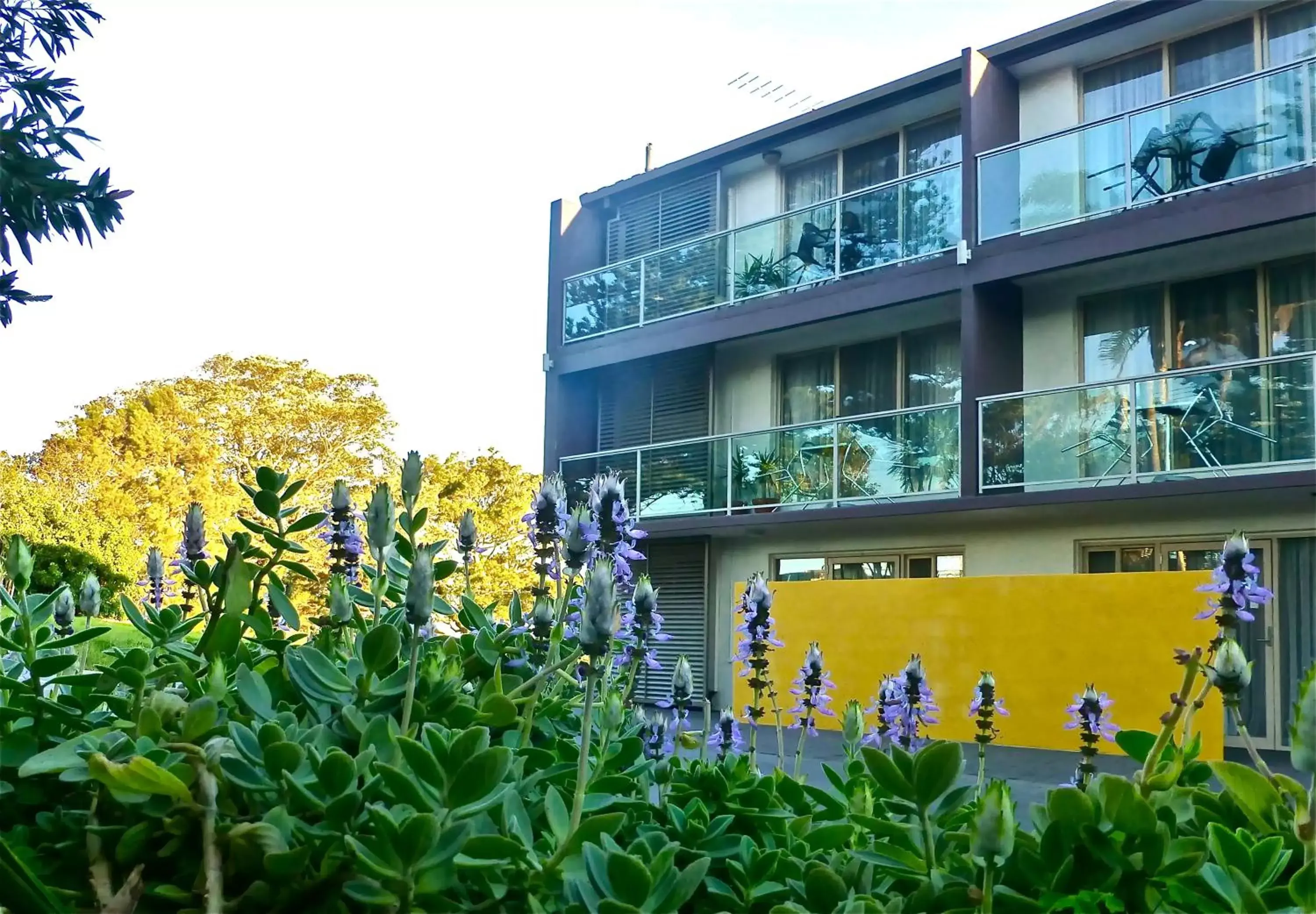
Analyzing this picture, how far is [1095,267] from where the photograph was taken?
1398 centimetres

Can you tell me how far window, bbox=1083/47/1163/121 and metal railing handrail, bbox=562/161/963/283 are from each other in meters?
1.94

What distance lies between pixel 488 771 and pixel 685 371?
1810 centimetres

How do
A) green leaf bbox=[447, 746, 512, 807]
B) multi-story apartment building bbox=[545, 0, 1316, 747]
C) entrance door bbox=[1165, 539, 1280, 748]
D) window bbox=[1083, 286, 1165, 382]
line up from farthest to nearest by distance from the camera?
window bbox=[1083, 286, 1165, 382] < multi-story apartment building bbox=[545, 0, 1316, 747] < entrance door bbox=[1165, 539, 1280, 748] < green leaf bbox=[447, 746, 512, 807]

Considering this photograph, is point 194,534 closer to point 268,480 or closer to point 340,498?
point 340,498

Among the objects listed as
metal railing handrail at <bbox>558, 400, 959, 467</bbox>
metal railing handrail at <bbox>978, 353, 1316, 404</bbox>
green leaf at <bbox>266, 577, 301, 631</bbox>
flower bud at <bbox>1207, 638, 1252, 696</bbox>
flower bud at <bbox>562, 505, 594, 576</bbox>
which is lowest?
flower bud at <bbox>1207, 638, 1252, 696</bbox>

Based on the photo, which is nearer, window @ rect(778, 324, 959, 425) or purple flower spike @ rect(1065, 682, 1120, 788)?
purple flower spike @ rect(1065, 682, 1120, 788)

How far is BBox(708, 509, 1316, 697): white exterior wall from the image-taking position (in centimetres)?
1278

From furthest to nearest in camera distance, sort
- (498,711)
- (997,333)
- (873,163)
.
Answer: (873,163), (997,333), (498,711)

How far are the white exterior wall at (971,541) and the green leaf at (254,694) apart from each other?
477 inches

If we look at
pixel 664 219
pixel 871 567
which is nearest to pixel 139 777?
pixel 871 567

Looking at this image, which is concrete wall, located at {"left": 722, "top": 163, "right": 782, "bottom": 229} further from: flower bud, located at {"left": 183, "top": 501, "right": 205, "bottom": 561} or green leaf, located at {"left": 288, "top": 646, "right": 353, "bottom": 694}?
green leaf, located at {"left": 288, "top": 646, "right": 353, "bottom": 694}

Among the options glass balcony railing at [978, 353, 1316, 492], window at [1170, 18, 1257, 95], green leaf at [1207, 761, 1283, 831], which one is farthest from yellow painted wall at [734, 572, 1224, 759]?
green leaf at [1207, 761, 1283, 831]

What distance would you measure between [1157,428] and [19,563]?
1287 centimetres

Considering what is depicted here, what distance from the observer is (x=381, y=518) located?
1.07 m
